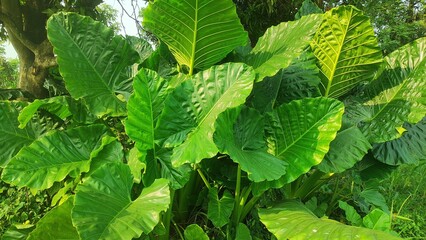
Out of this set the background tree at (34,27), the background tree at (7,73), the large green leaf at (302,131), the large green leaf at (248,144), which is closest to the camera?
the large green leaf at (248,144)

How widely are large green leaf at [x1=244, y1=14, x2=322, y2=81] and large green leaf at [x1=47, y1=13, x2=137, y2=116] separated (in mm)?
673

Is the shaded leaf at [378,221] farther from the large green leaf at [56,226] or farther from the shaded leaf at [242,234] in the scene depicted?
the large green leaf at [56,226]

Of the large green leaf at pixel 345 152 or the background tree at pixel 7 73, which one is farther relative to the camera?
the background tree at pixel 7 73

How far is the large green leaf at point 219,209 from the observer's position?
1498 mm

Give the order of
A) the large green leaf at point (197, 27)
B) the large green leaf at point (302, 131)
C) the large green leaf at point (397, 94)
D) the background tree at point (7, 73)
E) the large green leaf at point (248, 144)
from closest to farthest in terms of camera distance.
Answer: the large green leaf at point (248, 144) → the large green leaf at point (302, 131) → the large green leaf at point (197, 27) → the large green leaf at point (397, 94) → the background tree at point (7, 73)

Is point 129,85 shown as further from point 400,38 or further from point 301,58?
point 400,38

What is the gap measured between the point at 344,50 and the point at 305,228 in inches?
37.7

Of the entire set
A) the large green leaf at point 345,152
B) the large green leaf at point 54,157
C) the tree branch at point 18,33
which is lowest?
the large green leaf at point 345,152

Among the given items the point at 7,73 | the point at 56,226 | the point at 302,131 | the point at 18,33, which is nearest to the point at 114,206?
the point at 56,226

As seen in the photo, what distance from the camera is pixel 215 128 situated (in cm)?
127

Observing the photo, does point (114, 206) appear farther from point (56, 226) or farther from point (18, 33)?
point (18, 33)

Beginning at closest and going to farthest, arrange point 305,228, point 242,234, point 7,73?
1. point 305,228
2. point 242,234
3. point 7,73

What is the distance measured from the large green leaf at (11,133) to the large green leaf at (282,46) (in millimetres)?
1172

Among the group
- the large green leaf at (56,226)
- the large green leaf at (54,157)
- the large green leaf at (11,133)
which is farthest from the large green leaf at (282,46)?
the large green leaf at (11,133)
